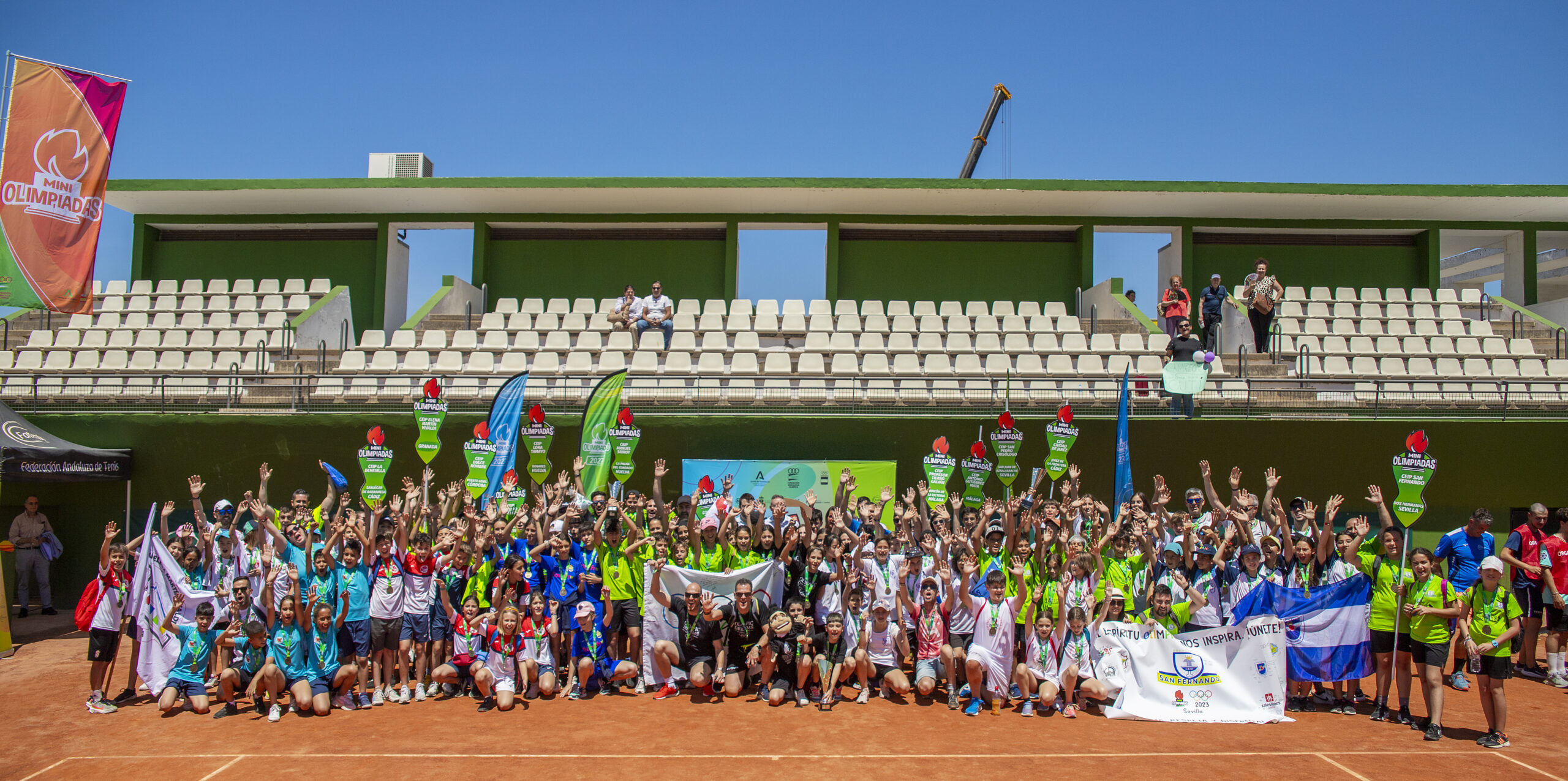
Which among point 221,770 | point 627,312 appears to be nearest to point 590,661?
point 221,770

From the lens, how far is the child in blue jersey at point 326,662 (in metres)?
8.62

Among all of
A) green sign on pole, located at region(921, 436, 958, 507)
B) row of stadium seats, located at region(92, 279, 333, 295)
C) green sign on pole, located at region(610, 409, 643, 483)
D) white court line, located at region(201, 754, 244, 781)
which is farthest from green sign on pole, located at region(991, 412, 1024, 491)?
row of stadium seats, located at region(92, 279, 333, 295)

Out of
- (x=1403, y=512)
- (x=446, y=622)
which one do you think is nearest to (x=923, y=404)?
(x=1403, y=512)

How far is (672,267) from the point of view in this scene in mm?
20359

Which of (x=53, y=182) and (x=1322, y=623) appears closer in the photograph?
(x=1322, y=623)

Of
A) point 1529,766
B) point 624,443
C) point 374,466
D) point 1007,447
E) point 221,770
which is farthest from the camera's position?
point 1007,447

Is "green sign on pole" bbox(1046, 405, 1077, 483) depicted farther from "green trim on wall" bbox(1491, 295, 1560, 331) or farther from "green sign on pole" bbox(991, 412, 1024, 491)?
"green trim on wall" bbox(1491, 295, 1560, 331)

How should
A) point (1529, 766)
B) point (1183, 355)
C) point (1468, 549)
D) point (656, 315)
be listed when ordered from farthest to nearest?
point (656, 315), point (1183, 355), point (1468, 549), point (1529, 766)

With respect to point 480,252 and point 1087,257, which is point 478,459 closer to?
point 480,252

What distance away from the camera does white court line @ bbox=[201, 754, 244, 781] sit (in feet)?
22.9

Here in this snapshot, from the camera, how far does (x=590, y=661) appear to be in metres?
9.17

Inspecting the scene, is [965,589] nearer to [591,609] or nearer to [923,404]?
[591,609]

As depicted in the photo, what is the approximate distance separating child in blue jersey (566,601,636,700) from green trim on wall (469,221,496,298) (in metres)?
12.2

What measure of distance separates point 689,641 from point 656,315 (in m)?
8.36
